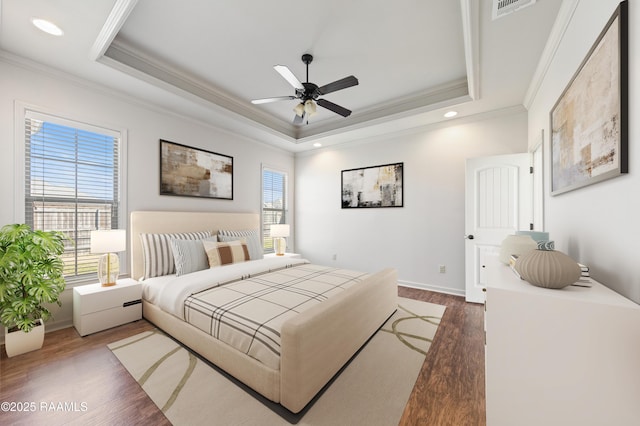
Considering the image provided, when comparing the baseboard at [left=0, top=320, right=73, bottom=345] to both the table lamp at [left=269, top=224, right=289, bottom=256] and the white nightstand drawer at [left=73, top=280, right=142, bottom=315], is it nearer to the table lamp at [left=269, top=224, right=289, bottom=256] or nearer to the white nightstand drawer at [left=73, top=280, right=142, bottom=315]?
the white nightstand drawer at [left=73, top=280, right=142, bottom=315]

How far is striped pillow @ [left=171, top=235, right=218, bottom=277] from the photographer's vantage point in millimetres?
2846

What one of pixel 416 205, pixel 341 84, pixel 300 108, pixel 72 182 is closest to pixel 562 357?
pixel 341 84

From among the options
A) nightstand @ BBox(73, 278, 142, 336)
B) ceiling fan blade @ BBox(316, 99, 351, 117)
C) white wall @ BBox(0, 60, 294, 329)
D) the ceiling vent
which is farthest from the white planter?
the ceiling vent

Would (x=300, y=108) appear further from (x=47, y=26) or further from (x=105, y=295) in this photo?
(x=105, y=295)

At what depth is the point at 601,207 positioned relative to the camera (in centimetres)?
126

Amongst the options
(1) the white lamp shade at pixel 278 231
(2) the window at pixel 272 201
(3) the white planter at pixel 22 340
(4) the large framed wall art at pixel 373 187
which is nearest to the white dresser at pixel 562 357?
(4) the large framed wall art at pixel 373 187

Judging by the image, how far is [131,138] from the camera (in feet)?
10.0

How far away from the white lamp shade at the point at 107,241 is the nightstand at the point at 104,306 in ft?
1.35

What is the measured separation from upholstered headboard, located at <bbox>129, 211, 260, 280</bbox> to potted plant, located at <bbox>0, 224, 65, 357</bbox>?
813 mm

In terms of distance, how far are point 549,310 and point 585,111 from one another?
3.86 feet

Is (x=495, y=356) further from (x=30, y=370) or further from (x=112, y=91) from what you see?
(x=112, y=91)

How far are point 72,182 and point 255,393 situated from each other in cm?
284

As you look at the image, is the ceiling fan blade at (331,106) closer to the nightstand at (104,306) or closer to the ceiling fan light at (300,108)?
the ceiling fan light at (300,108)

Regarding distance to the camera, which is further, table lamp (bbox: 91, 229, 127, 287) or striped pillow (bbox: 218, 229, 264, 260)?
striped pillow (bbox: 218, 229, 264, 260)
